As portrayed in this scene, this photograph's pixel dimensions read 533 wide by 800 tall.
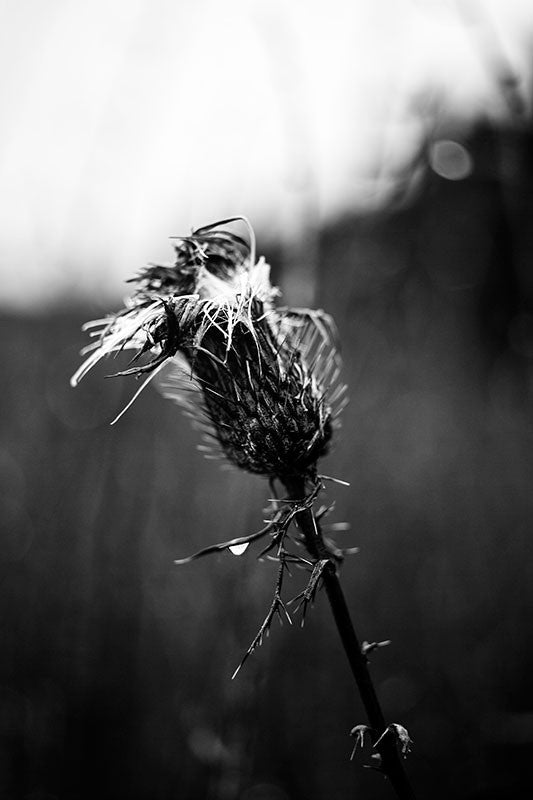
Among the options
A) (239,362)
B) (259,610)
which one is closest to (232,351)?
(239,362)

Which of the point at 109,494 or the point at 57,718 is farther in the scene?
the point at 57,718

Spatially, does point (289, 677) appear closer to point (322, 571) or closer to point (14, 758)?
point (14, 758)

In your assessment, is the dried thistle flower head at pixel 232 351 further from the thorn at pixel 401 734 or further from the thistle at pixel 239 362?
the thorn at pixel 401 734

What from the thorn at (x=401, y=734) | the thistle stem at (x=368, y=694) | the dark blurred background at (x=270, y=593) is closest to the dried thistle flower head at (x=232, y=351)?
the thistle stem at (x=368, y=694)

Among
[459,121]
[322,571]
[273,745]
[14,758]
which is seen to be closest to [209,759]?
[273,745]

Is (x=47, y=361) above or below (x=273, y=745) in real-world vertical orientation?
above

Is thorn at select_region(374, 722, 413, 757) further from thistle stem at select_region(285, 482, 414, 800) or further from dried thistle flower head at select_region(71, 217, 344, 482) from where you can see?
dried thistle flower head at select_region(71, 217, 344, 482)

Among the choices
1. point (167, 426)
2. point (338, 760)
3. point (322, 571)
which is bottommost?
point (338, 760)

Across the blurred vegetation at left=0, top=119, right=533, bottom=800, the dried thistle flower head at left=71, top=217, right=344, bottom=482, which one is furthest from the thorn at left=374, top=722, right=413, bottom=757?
the blurred vegetation at left=0, top=119, right=533, bottom=800
